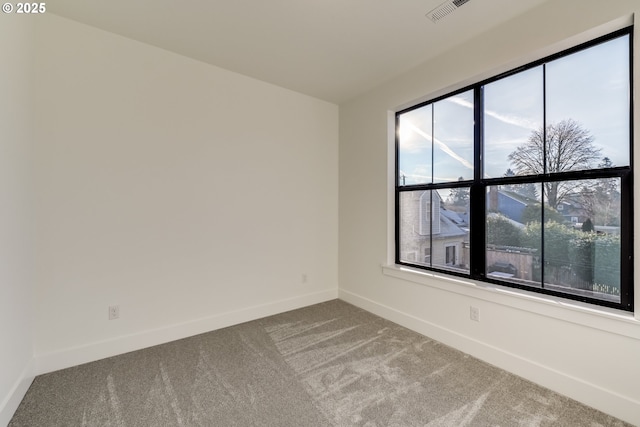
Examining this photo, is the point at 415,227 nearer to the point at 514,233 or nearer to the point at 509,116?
the point at 514,233

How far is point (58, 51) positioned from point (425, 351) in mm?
3980

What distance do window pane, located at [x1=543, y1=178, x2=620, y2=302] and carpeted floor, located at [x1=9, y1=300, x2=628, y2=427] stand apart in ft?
2.62

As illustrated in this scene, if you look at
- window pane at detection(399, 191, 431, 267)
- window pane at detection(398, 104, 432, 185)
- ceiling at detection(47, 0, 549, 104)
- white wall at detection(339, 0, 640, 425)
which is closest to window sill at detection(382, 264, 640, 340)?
white wall at detection(339, 0, 640, 425)

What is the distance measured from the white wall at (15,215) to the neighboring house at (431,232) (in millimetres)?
3281

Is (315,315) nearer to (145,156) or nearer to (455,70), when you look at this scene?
(145,156)

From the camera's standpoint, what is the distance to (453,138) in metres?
2.70

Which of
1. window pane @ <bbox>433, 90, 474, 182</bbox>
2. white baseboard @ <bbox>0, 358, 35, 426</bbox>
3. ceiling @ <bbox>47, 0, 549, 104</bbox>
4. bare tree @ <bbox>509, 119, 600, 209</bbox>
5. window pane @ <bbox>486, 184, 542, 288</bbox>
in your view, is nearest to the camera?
white baseboard @ <bbox>0, 358, 35, 426</bbox>

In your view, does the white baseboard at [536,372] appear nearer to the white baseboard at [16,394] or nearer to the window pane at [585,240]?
the window pane at [585,240]

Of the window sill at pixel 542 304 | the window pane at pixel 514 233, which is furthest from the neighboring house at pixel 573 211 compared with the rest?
the window sill at pixel 542 304

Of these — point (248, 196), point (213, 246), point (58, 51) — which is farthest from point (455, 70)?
point (58, 51)

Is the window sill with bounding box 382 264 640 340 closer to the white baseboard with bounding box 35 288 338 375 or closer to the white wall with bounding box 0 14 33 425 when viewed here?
the white baseboard with bounding box 35 288 338 375

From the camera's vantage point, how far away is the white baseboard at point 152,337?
213cm

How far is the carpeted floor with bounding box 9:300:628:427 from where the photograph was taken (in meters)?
1.66

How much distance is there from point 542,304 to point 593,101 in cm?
148
